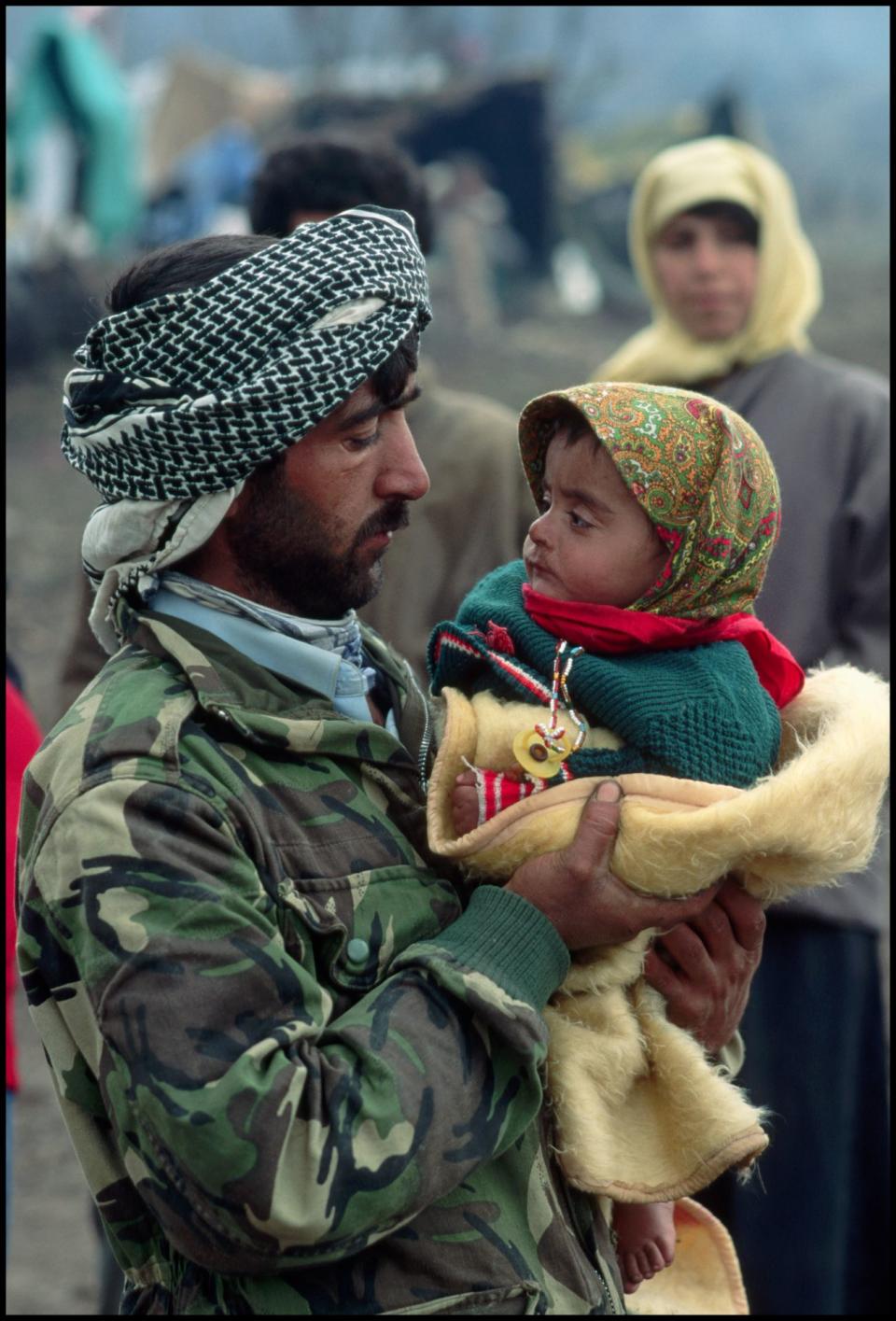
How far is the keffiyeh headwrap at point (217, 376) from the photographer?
187 cm

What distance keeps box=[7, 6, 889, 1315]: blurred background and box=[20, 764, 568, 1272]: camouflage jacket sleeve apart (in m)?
5.42

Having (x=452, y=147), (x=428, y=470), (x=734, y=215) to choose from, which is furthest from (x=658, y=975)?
(x=452, y=147)

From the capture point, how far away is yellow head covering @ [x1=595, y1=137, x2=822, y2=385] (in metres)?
4.46

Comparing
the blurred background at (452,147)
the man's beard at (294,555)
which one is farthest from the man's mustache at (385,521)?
the blurred background at (452,147)

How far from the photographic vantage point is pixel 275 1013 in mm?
1665

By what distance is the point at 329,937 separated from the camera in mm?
1805

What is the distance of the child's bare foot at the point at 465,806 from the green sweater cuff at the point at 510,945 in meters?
0.16

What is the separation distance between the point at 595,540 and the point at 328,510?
507 millimetres

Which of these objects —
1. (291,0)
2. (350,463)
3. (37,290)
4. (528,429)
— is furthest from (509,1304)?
(291,0)

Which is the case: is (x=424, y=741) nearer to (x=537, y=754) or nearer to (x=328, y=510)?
(x=537, y=754)

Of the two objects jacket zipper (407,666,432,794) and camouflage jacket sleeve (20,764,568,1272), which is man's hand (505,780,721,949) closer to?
camouflage jacket sleeve (20,764,568,1272)

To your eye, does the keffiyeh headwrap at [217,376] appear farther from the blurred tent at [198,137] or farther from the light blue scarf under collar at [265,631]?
the blurred tent at [198,137]

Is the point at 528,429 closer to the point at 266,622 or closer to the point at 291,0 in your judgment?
the point at 266,622

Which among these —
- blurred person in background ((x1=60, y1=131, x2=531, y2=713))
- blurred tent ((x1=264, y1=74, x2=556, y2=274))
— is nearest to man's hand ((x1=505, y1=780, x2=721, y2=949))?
blurred person in background ((x1=60, y1=131, x2=531, y2=713))
